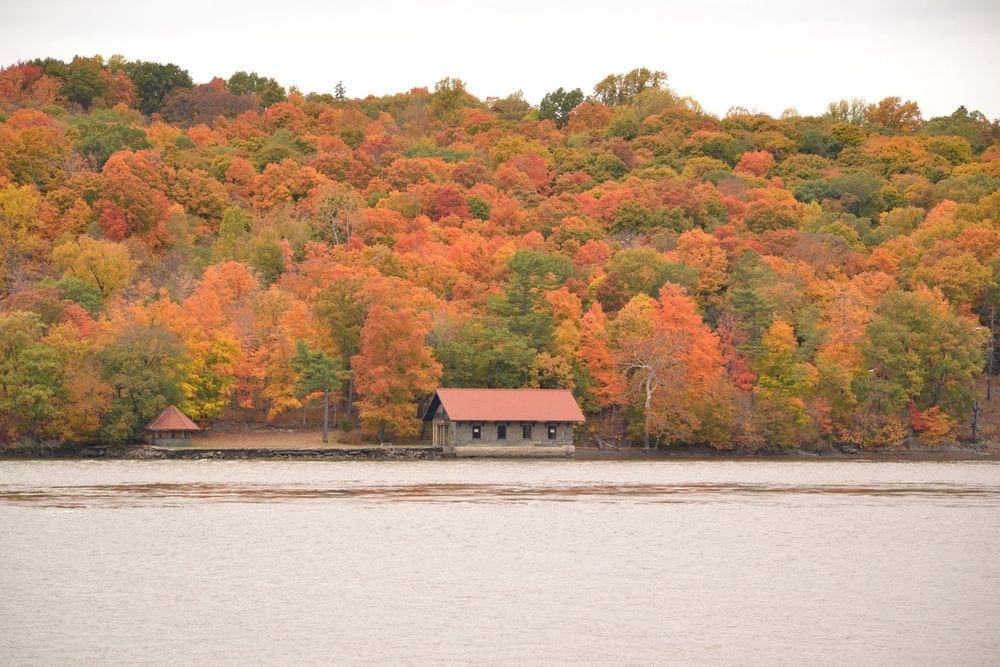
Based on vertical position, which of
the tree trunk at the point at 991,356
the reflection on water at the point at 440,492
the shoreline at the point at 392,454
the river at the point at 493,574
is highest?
the tree trunk at the point at 991,356

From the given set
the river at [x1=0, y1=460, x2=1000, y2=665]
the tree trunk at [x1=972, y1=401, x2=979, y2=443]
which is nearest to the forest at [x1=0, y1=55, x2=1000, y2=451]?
the tree trunk at [x1=972, y1=401, x2=979, y2=443]

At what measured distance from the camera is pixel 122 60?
188000 mm

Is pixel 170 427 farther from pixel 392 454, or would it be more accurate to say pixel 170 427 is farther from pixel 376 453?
pixel 392 454

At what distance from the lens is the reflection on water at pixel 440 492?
150 ft

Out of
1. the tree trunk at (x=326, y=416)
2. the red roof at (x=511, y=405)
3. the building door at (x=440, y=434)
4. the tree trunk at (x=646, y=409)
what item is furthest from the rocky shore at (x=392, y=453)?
the red roof at (x=511, y=405)

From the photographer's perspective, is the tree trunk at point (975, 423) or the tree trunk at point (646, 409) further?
the tree trunk at point (975, 423)

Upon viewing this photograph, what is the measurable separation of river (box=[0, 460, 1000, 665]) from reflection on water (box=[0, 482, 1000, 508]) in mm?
217

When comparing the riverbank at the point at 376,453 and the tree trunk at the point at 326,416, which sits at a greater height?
the tree trunk at the point at 326,416

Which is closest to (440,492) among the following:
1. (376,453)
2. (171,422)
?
(376,453)

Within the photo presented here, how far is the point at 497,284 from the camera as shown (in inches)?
3703

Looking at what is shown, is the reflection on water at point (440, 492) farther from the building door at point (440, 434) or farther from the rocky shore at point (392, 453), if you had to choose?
the building door at point (440, 434)

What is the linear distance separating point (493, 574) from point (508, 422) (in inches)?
1825

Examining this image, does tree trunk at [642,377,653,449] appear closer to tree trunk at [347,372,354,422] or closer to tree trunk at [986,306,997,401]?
tree trunk at [347,372,354,422]

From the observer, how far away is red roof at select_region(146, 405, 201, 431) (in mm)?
72250
